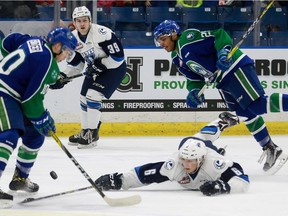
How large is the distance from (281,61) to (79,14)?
2.21m

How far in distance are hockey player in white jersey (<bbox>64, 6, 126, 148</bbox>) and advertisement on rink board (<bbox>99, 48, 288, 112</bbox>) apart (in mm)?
709

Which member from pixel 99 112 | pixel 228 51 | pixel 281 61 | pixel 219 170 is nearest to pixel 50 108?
pixel 99 112

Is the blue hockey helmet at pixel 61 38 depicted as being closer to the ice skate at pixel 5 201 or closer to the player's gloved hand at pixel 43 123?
the player's gloved hand at pixel 43 123

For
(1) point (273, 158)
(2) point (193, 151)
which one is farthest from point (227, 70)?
(2) point (193, 151)

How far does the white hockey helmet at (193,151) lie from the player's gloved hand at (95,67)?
9.46ft

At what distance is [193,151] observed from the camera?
509 cm

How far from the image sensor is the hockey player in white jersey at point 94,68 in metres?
7.84

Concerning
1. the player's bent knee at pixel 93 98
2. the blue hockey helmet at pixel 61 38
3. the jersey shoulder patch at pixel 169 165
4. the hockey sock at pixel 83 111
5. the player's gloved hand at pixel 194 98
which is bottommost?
the hockey sock at pixel 83 111

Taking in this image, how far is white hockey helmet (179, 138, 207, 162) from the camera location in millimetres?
5082

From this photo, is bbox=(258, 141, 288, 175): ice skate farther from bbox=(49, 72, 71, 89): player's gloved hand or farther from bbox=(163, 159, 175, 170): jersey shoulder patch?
bbox=(49, 72, 71, 89): player's gloved hand

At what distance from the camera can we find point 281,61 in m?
8.95

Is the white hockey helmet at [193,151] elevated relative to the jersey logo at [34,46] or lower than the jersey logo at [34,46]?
lower

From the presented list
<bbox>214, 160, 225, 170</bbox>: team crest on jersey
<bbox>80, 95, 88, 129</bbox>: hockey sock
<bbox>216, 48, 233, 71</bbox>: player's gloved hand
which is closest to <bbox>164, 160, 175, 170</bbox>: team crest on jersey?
<bbox>214, 160, 225, 170</bbox>: team crest on jersey

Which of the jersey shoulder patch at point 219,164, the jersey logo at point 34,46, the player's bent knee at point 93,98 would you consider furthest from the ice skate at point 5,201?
the player's bent knee at point 93,98
